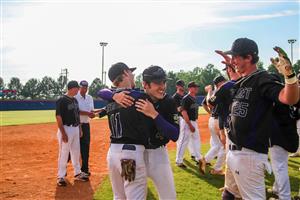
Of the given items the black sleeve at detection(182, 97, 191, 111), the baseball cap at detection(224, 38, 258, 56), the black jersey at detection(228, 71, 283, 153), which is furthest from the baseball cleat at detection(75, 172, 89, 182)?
the baseball cap at detection(224, 38, 258, 56)

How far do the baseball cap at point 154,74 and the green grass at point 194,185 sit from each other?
3.18 metres

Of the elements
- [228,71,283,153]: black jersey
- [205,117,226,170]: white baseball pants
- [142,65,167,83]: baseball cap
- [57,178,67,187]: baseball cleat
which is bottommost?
[57,178,67,187]: baseball cleat

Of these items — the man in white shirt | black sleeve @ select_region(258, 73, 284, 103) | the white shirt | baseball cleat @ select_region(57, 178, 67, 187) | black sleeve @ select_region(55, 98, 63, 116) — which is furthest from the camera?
the white shirt

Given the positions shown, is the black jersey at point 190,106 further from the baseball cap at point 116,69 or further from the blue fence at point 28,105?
the blue fence at point 28,105

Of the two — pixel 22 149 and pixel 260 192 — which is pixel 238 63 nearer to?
pixel 260 192

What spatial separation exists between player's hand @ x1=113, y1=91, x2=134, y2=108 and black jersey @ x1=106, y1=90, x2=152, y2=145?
5 centimetres

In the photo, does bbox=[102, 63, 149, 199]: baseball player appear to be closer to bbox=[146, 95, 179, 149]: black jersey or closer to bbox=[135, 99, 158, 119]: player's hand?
bbox=[135, 99, 158, 119]: player's hand

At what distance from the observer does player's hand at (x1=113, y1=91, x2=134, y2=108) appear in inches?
154

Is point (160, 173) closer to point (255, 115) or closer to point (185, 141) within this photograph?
point (255, 115)

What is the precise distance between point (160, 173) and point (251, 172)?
3.60ft

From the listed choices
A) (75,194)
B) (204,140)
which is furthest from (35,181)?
(204,140)

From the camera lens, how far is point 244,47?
152 inches

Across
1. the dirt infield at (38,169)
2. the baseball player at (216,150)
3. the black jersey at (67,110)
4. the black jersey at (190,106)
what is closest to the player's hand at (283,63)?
the baseball player at (216,150)

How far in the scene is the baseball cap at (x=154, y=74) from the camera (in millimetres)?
4164
